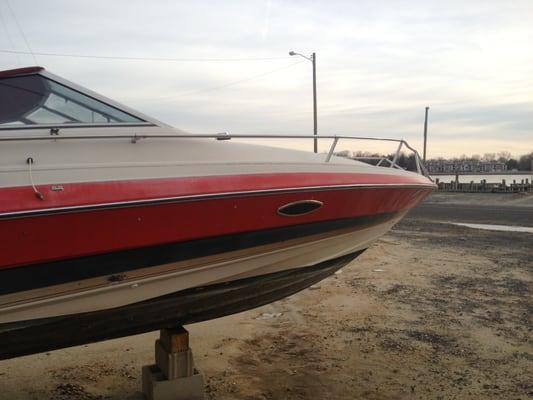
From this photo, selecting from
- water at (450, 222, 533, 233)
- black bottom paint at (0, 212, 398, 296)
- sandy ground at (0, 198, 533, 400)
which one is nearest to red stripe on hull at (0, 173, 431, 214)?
black bottom paint at (0, 212, 398, 296)

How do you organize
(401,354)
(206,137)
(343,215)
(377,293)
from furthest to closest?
(377,293), (401,354), (343,215), (206,137)

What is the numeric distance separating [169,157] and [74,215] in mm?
693

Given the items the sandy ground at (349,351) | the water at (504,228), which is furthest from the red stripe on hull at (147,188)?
the water at (504,228)

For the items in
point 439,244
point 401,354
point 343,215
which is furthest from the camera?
point 439,244

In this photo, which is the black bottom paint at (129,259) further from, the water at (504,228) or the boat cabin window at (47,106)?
the water at (504,228)

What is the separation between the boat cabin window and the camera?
10.4ft

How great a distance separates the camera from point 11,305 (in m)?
2.70

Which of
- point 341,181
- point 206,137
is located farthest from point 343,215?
point 206,137

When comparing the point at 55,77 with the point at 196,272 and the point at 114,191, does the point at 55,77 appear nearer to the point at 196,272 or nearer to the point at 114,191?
the point at 114,191

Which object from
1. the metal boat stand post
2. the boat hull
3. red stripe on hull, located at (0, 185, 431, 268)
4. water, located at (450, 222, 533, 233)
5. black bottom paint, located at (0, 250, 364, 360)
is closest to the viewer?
red stripe on hull, located at (0, 185, 431, 268)

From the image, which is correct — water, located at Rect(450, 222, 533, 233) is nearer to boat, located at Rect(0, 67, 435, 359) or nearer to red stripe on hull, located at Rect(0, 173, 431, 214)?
boat, located at Rect(0, 67, 435, 359)

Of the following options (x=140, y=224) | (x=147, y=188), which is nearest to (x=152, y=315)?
(x=140, y=224)

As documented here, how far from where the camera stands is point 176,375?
3863 mm

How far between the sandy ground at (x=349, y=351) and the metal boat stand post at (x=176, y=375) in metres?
0.29
